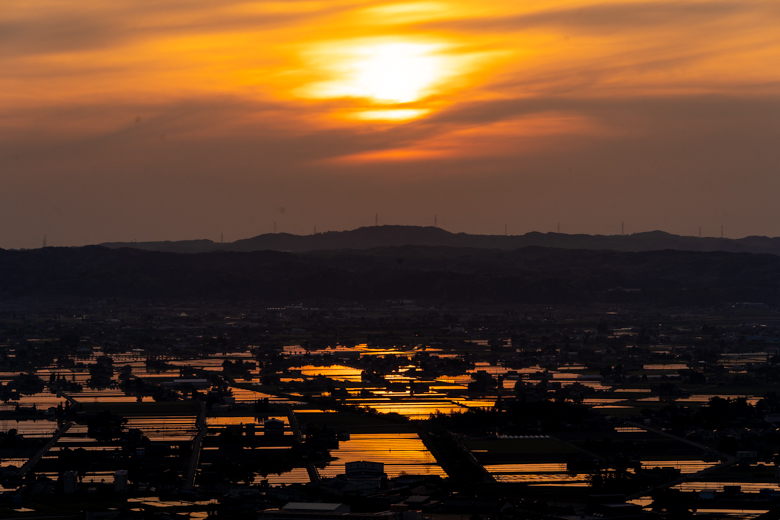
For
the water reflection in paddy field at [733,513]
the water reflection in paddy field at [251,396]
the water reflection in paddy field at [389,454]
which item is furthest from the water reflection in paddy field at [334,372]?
the water reflection in paddy field at [733,513]

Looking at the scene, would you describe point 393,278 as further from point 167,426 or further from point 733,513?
point 733,513

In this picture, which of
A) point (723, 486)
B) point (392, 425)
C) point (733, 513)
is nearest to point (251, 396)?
point (392, 425)

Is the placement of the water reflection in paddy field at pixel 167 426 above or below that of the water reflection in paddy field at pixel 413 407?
below

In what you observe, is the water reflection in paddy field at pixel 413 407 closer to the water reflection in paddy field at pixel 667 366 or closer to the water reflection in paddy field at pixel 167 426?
the water reflection in paddy field at pixel 167 426

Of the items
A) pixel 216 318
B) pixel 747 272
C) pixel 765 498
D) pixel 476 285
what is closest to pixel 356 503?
pixel 765 498

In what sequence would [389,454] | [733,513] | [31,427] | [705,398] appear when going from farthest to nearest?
[705,398]
[31,427]
[389,454]
[733,513]

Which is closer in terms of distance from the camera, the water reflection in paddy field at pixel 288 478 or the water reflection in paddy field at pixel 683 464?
the water reflection in paddy field at pixel 288 478

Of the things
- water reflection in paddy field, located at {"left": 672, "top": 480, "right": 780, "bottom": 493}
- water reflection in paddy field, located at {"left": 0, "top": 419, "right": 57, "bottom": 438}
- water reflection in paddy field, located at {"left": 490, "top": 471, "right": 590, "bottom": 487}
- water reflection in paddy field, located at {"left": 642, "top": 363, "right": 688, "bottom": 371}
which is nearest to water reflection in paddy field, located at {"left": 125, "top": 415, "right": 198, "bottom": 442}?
water reflection in paddy field, located at {"left": 0, "top": 419, "right": 57, "bottom": 438}
